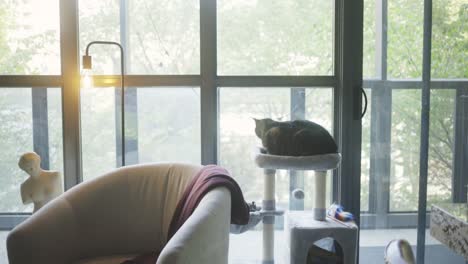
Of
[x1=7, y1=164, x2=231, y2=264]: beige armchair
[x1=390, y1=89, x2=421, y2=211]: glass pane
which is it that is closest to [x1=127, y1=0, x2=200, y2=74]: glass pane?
[x1=7, y1=164, x2=231, y2=264]: beige armchair

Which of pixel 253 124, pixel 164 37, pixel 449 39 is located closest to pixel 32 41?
pixel 164 37

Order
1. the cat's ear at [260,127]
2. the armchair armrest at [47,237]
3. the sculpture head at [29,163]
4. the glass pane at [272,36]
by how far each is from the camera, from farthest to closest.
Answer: the glass pane at [272,36] → the cat's ear at [260,127] → the sculpture head at [29,163] → the armchair armrest at [47,237]

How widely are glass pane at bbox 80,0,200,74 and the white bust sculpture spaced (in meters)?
0.65

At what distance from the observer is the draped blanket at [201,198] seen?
166 centimetres

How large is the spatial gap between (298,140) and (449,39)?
3.60ft

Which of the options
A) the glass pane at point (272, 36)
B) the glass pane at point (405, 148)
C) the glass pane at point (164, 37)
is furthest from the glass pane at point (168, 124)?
the glass pane at point (405, 148)

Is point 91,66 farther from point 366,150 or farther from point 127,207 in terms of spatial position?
point 366,150

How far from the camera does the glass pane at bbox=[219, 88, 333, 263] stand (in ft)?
7.73

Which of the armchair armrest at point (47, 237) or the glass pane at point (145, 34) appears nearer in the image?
the armchair armrest at point (47, 237)

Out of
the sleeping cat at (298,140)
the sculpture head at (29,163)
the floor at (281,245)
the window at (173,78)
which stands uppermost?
the window at (173,78)

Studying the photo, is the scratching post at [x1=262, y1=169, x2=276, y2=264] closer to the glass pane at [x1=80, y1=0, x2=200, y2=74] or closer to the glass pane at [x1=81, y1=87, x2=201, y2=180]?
the glass pane at [x1=81, y1=87, x2=201, y2=180]

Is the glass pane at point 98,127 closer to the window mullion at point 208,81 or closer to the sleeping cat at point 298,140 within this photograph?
the window mullion at point 208,81

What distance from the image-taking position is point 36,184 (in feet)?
6.53

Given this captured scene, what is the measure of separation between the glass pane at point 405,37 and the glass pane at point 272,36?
345 mm
